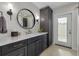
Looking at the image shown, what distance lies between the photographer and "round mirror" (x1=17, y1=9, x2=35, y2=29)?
8.23 ft

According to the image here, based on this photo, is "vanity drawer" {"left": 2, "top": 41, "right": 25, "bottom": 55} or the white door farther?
the white door

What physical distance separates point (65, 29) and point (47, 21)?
2.81 ft

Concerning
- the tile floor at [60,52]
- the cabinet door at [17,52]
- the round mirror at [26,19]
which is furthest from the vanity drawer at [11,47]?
the tile floor at [60,52]

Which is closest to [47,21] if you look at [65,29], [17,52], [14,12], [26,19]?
[65,29]

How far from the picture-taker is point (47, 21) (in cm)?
327

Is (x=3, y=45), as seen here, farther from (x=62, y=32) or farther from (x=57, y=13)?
(x=57, y=13)

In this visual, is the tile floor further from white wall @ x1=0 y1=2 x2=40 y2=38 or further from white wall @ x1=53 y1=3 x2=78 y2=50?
white wall @ x1=0 y1=2 x2=40 y2=38

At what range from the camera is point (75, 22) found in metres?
2.83

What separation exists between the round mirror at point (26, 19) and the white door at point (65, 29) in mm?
1138

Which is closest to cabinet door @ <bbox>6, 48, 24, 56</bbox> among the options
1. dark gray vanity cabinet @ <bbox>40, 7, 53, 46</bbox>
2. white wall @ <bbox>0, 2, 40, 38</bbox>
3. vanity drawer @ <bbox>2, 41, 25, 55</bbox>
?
vanity drawer @ <bbox>2, 41, 25, 55</bbox>

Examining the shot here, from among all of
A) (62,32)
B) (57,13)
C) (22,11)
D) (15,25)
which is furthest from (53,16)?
(15,25)

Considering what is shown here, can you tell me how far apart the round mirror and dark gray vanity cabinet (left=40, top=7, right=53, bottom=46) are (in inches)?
20.4

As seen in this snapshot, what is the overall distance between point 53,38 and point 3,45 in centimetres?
254

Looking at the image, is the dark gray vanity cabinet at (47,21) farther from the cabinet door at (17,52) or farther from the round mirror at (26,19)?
the cabinet door at (17,52)
